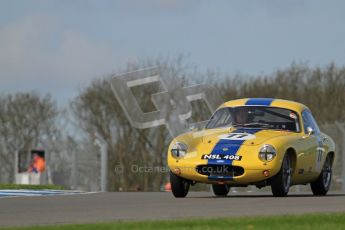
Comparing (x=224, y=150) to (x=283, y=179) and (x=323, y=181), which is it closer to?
(x=283, y=179)

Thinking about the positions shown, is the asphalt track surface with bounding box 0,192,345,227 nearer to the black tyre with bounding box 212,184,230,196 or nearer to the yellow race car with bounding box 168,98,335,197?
the yellow race car with bounding box 168,98,335,197

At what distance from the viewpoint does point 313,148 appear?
55.8ft

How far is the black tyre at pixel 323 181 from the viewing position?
17.8m

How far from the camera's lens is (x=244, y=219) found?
10.9 m

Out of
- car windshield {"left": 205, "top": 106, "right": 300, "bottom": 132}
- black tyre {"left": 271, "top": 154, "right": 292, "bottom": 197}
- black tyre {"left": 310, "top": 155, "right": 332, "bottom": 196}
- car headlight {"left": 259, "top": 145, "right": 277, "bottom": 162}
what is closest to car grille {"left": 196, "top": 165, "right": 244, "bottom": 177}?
car headlight {"left": 259, "top": 145, "right": 277, "bottom": 162}

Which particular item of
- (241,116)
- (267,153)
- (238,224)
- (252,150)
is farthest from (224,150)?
(238,224)

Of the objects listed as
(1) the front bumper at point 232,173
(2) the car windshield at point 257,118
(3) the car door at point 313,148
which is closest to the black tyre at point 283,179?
(1) the front bumper at point 232,173

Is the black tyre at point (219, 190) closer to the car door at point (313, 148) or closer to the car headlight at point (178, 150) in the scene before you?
the car door at point (313, 148)

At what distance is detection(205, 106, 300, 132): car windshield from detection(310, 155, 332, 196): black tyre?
3.98 ft

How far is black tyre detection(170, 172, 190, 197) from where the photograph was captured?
16234 millimetres

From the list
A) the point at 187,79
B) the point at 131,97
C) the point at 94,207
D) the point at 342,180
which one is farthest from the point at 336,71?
the point at 94,207

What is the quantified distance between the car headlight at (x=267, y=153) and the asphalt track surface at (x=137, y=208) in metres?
0.61

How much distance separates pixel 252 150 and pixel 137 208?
106 inches

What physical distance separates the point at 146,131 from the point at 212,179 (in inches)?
1452
